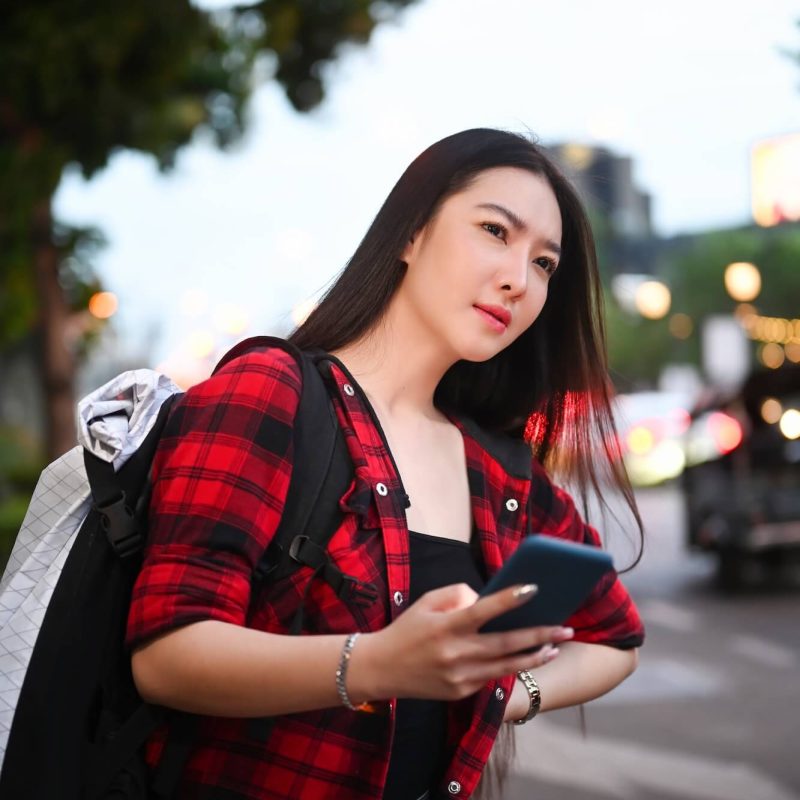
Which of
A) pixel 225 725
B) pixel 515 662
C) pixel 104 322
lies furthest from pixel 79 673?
pixel 104 322

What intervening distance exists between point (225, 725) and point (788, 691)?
5760 millimetres

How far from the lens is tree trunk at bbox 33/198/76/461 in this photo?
1143 centimetres

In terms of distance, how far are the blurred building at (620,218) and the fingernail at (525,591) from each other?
0.98 meters

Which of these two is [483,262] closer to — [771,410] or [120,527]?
[120,527]

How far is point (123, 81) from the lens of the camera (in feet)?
29.2

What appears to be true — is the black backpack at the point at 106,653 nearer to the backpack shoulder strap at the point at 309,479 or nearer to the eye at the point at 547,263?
the backpack shoulder strap at the point at 309,479

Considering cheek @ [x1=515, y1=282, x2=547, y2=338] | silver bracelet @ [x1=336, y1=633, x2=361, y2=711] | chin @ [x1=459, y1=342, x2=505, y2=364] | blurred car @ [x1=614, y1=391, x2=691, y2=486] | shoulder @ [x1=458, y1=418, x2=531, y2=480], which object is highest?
blurred car @ [x1=614, y1=391, x2=691, y2=486]

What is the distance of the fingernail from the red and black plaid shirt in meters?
0.41

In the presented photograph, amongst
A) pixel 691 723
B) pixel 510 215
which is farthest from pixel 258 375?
pixel 691 723

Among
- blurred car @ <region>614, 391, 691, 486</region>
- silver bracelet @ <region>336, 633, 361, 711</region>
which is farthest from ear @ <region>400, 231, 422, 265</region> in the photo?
blurred car @ <region>614, 391, 691, 486</region>

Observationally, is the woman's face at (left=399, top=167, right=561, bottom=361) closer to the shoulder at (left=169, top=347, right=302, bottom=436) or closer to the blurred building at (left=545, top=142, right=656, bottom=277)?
the blurred building at (left=545, top=142, right=656, bottom=277)

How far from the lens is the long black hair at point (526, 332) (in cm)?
202

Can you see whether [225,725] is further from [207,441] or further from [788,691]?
[788,691]

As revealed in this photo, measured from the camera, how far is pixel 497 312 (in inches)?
77.4
